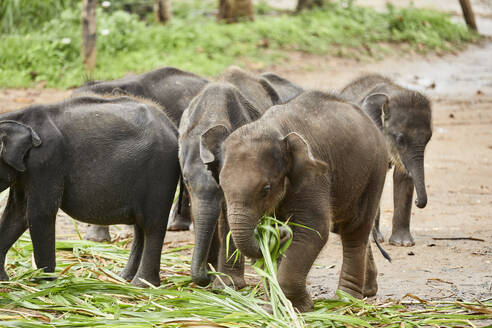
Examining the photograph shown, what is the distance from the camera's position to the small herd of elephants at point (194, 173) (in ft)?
15.0

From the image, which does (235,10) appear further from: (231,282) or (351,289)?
(351,289)

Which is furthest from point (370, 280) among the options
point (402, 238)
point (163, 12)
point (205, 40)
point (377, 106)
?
point (163, 12)

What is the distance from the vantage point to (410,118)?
7117 mm

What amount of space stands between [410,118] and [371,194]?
2.05 meters

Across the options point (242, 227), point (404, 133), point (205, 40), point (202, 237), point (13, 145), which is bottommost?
point (205, 40)

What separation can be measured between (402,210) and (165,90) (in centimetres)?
241

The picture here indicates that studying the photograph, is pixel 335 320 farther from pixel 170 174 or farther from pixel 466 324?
pixel 170 174

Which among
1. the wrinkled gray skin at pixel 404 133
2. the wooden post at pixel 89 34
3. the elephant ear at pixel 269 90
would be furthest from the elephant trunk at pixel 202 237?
the wooden post at pixel 89 34

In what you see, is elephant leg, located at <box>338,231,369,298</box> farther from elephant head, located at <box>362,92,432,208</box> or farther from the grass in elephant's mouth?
elephant head, located at <box>362,92,432,208</box>

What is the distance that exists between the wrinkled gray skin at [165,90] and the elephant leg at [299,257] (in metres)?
2.75

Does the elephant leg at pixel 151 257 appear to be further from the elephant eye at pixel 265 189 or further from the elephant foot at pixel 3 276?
the elephant eye at pixel 265 189

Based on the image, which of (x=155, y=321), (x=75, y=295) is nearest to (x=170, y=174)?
(x=75, y=295)

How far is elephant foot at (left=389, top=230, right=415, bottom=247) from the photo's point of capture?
280 inches

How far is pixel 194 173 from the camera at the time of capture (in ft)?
16.7
